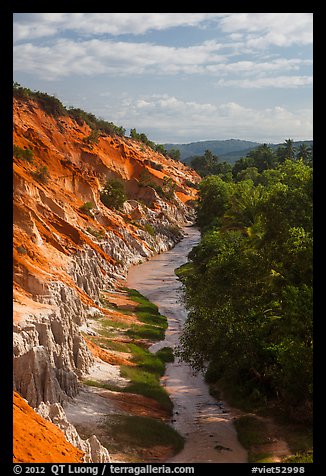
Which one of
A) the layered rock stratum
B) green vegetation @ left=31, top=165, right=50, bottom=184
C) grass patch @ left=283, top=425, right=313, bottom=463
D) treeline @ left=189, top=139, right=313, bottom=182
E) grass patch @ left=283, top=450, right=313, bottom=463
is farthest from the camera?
treeline @ left=189, top=139, right=313, bottom=182

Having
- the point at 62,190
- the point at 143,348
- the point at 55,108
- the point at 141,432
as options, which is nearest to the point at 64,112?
the point at 55,108

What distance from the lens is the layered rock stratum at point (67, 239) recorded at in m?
22.5

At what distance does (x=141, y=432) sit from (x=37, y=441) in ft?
25.7

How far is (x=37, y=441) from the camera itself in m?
17.1

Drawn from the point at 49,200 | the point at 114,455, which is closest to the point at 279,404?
the point at 114,455

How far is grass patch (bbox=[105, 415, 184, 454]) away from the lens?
75.5ft

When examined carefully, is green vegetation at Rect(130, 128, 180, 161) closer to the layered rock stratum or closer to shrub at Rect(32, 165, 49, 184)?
the layered rock stratum

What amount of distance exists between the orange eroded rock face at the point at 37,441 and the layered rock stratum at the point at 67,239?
0.23 meters

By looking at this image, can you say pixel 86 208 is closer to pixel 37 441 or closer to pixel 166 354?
pixel 166 354

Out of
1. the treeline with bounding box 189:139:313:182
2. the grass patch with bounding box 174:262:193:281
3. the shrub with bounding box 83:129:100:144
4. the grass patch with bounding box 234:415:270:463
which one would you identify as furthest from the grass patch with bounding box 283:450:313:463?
the shrub with bounding box 83:129:100:144

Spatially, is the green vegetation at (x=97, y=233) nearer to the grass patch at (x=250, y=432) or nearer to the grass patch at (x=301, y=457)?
the grass patch at (x=250, y=432)

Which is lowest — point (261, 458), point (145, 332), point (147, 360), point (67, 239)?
point (147, 360)

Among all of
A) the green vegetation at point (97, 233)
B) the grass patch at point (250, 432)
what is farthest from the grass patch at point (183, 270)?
the grass patch at point (250, 432)

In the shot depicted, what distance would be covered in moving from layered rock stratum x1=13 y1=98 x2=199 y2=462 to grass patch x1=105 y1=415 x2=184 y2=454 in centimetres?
261
